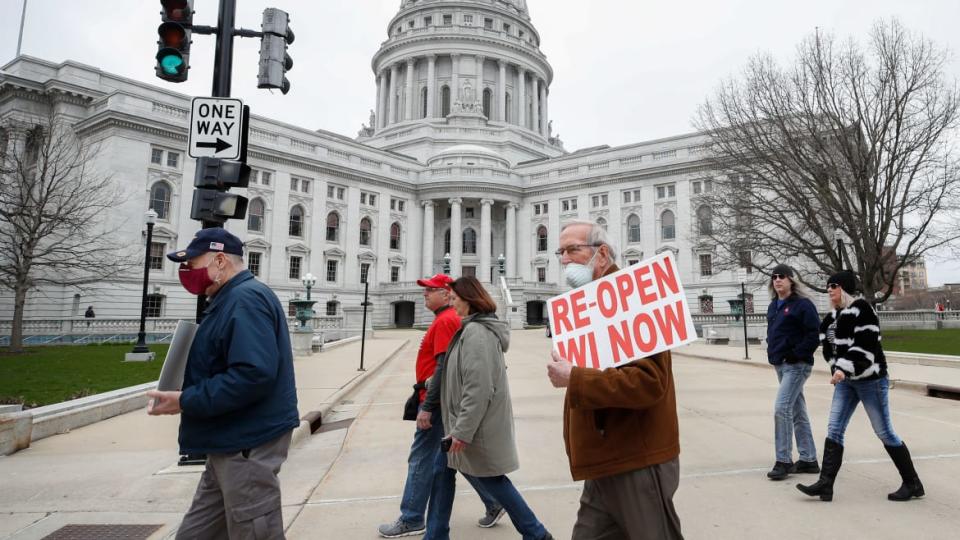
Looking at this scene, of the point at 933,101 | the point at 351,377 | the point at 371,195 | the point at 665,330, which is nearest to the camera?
the point at 665,330

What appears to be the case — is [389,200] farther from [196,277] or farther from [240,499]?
[240,499]

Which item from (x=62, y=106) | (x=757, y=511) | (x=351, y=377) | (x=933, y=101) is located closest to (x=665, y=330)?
(x=757, y=511)

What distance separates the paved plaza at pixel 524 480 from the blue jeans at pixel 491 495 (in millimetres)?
492

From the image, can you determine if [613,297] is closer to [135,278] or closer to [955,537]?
[955,537]

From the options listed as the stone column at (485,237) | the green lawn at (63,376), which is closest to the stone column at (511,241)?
the stone column at (485,237)

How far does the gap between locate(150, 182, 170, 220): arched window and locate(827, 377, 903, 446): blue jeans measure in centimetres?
4566

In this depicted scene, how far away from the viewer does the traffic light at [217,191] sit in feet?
17.4

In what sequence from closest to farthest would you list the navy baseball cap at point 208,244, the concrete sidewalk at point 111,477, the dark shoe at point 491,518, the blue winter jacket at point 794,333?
the navy baseball cap at point 208,244 → the dark shoe at point 491,518 → the concrete sidewalk at point 111,477 → the blue winter jacket at point 794,333

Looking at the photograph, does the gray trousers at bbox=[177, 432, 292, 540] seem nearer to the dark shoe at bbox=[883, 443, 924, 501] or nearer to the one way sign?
the one way sign

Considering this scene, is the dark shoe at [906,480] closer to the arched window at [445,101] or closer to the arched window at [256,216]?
the arched window at [256,216]

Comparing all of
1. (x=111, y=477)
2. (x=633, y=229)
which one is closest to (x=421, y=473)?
(x=111, y=477)

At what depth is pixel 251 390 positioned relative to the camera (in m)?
2.60

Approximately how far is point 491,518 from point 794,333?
3845 millimetres

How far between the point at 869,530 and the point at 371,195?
54.8 m
